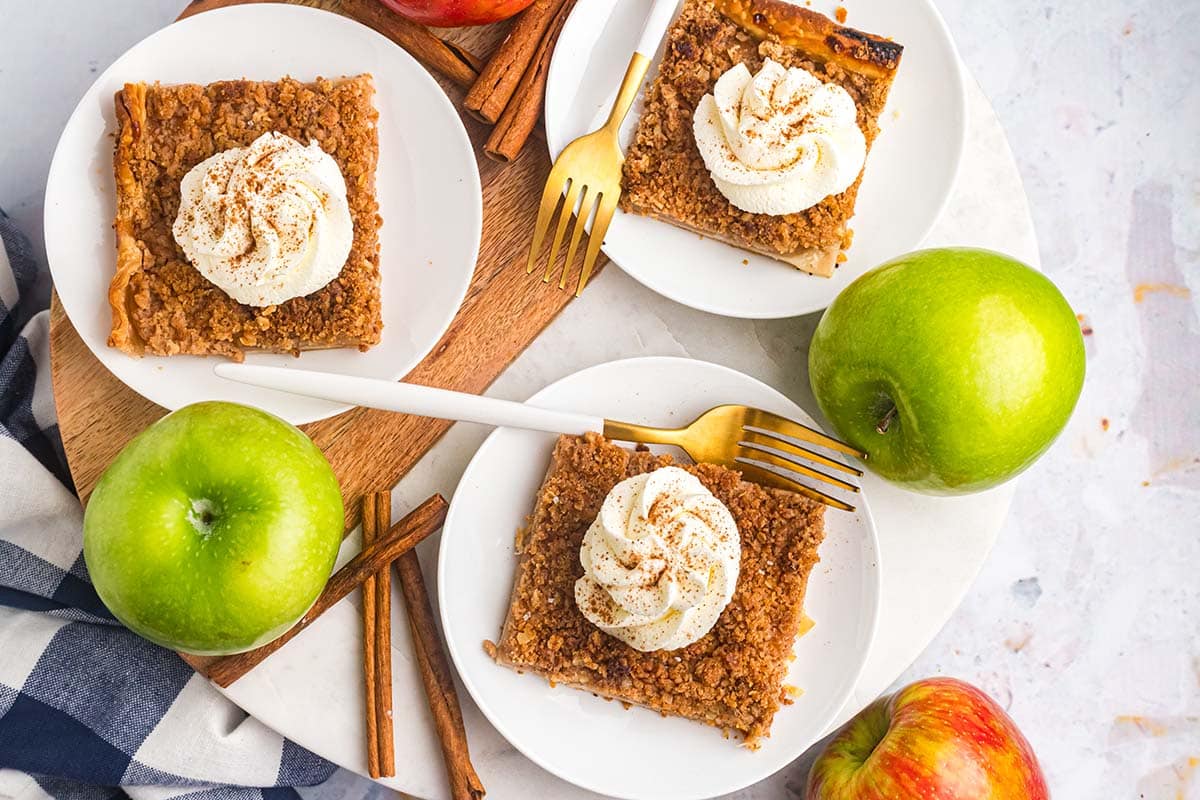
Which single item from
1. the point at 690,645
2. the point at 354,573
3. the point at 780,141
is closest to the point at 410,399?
the point at 354,573

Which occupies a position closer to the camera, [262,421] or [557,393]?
[262,421]

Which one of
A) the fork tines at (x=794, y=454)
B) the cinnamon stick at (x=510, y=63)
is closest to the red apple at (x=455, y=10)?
the cinnamon stick at (x=510, y=63)

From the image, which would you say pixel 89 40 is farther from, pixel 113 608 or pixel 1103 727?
pixel 1103 727

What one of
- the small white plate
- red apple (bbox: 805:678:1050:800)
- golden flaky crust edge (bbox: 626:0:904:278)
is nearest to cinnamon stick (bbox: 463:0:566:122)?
golden flaky crust edge (bbox: 626:0:904:278)

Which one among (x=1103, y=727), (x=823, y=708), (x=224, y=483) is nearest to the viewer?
(x=224, y=483)

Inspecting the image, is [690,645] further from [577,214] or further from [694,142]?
[694,142]

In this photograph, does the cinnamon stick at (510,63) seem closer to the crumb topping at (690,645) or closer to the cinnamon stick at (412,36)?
the cinnamon stick at (412,36)

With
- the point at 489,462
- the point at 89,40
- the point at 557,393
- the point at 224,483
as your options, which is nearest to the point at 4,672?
the point at 224,483

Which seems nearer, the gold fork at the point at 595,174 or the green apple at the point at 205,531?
the green apple at the point at 205,531
